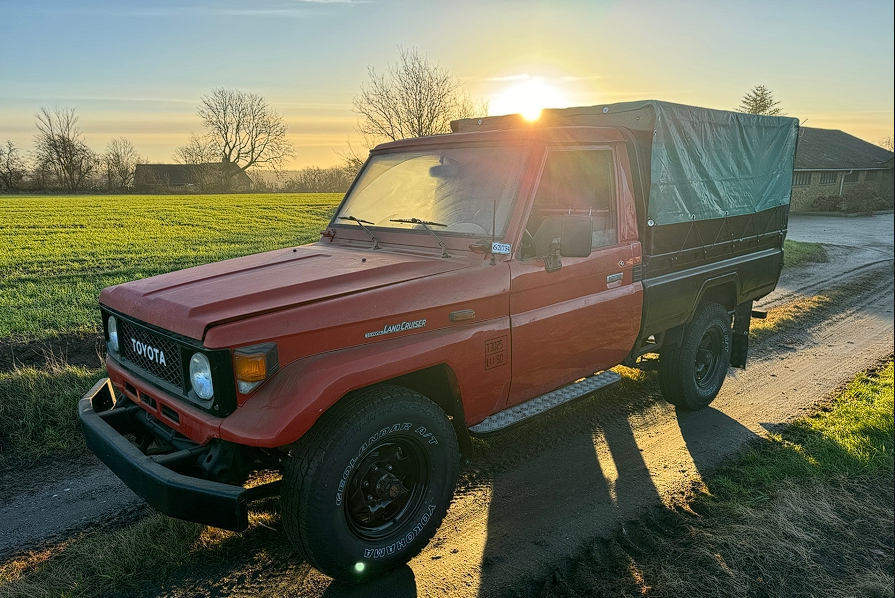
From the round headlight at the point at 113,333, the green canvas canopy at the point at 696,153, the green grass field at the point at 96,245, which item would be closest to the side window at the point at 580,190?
the green canvas canopy at the point at 696,153

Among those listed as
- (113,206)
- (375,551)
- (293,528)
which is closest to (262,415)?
(293,528)

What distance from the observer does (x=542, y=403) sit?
13.2 ft

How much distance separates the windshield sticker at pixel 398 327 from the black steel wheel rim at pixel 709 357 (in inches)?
132

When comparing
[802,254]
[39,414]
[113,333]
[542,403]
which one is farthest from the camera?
[802,254]

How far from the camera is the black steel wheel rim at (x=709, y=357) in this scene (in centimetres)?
559

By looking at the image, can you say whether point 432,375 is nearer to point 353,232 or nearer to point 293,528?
point 293,528

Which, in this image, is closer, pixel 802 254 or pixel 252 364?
pixel 252 364

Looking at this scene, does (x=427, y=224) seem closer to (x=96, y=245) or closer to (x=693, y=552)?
(x=693, y=552)

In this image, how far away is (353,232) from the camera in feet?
14.5

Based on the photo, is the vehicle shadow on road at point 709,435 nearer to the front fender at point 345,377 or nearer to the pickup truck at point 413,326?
the pickup truck at point 413,326

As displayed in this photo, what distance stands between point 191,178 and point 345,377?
208 ft

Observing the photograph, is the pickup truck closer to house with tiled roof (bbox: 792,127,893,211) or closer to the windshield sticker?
the windshield sticker

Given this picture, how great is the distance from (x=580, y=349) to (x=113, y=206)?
33.1 metres

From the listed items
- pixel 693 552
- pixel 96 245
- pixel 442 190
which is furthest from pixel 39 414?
pixel 96 245
